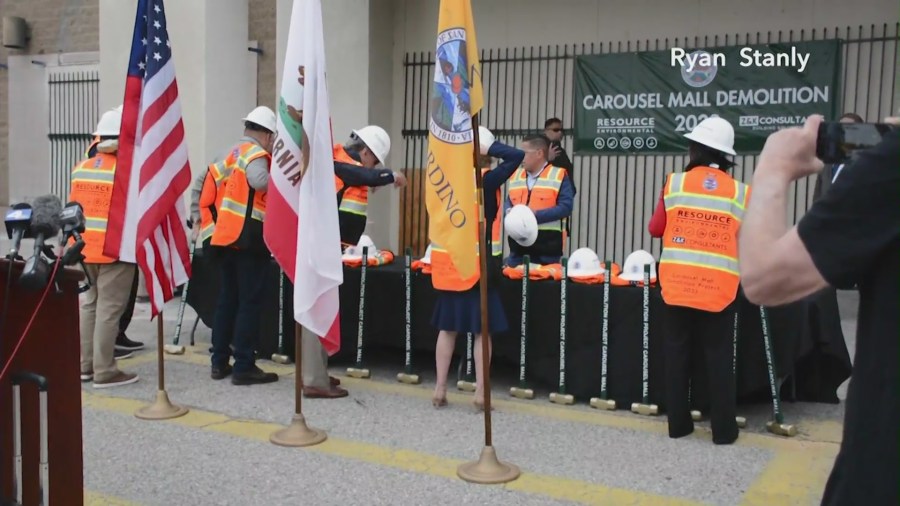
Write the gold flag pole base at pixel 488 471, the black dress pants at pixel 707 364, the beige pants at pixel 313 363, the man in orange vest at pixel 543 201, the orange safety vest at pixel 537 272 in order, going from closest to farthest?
the gold flag pole base at pixel 488 471, the black dress pants at pixel 707 364, the orange safety vest at pixel 537 272, the beige pants at pixel 313 363, the man in orange vest at pixel 543 201

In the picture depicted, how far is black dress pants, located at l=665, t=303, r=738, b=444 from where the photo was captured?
5086mm

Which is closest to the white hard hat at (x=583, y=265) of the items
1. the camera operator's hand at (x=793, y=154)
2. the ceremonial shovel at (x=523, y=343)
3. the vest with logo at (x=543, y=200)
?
the ceremonial shovel at (x=523, y=343)

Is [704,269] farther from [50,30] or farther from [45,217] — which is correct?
[50,30]

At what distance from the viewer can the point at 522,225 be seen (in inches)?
253

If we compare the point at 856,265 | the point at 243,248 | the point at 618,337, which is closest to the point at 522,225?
the point at 618,337

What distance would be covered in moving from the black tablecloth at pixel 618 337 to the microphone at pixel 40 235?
3.29m

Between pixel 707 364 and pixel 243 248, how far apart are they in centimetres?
344

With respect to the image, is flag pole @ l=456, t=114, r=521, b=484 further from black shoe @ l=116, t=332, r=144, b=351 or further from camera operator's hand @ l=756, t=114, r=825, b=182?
black shoe @ l=116, t=332, r=144, b=351

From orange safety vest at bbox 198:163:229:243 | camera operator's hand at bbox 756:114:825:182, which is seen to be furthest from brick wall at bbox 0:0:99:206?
camera operator's hand at bbox 756:114:825:182

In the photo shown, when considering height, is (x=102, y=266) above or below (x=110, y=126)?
below

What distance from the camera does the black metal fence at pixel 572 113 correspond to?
31.7 feet

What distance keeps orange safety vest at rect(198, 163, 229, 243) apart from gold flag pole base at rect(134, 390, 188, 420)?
4.67 ft

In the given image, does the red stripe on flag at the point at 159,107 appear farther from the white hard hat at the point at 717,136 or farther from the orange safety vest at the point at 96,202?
the white hard hat at the point at 717,136

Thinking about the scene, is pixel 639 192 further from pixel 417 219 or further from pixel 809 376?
pixel 809 376
